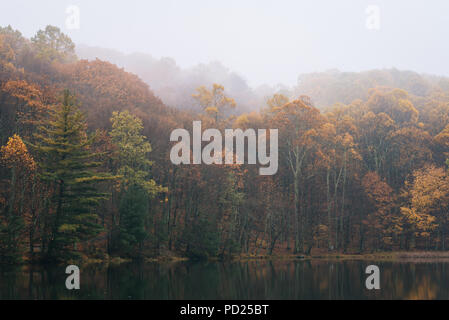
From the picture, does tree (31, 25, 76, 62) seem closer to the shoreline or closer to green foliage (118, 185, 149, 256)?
green foliage (118, 185, 149, 256)

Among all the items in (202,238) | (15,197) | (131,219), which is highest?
(15,197)

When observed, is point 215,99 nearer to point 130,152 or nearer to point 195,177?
point 195,177

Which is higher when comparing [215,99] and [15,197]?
[215,99]

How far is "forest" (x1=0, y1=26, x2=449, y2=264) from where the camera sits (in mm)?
29922

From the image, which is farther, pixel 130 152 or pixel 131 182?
pixel 130 152

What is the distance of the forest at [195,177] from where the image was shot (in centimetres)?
2992

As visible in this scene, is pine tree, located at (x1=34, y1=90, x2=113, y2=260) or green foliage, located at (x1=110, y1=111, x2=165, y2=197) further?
green foliage, located at (x1=110, y1=111, x2=165, y2=197)

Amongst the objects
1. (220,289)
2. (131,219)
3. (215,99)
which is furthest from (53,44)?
(220,289)

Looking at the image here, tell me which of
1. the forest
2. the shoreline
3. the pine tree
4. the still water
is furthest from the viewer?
the shoreline

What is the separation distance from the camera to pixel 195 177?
42.1 metres

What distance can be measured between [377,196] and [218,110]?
21.8 m

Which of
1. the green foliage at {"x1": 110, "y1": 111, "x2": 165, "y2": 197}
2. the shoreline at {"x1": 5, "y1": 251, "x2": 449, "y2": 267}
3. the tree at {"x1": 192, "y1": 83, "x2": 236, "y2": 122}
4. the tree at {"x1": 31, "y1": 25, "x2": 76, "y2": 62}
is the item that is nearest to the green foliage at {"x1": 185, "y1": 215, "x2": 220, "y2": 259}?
the shoreline at {"x1": 5, "y1": 251, "x2": 449, "y2": 267}

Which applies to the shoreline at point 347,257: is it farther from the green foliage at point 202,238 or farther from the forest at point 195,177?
the forest at point 195,177
